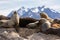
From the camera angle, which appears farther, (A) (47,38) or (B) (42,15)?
(B) (42,15)

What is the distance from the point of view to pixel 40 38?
13.0 meters

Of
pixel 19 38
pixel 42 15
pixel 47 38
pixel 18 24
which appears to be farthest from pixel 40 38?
pixel 42 15

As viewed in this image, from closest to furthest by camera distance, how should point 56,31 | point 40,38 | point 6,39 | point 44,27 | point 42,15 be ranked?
1. point 6,39
2. point 40,38
3. point 56,31
4. point 44,27
5. point 42,15

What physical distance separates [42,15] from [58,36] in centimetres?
1180

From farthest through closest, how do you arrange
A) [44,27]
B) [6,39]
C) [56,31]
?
[44,27] < [56,31] < [6,39]

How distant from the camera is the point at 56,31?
563 inches

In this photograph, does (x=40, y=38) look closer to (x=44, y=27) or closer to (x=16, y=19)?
(x=44, y=27)

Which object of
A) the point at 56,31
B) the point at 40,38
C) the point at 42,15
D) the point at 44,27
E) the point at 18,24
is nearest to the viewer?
the point at 40,38

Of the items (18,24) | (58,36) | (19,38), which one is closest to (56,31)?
(58,36)

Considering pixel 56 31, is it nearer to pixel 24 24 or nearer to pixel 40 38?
pixel 40 38

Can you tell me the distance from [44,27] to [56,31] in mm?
2518

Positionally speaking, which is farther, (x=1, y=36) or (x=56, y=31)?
(x=56, y=31)

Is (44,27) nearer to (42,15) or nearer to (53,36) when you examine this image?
(53,36)

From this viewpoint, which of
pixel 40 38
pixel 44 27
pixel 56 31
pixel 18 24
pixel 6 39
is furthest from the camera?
pixel 18 24
